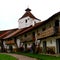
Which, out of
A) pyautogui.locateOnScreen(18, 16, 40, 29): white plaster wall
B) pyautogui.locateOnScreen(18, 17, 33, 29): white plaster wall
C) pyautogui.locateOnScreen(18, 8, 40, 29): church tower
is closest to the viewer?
pyautogui.locateOnScreen(18, 16, 40, 29): white plaster wall

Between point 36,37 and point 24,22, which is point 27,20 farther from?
point 36,37

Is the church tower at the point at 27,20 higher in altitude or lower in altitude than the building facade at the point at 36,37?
higher

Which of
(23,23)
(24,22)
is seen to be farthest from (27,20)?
(23,23)

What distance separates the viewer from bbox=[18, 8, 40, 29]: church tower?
195 feet

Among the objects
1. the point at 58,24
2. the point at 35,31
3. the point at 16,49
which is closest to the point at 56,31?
the point at 58,24

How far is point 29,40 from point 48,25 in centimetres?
951

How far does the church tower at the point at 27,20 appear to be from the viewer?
59500 millimetres

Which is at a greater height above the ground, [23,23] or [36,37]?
[23,23]

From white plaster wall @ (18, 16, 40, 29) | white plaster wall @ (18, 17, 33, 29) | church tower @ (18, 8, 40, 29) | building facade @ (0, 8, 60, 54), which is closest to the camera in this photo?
building facade @ (0, 8, 60, 54)

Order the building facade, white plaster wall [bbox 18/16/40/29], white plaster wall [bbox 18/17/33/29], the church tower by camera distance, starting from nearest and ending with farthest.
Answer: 1. the building facade
2. white plaster wall [bbox 18/16/40/29]
3. the church tower
4. white plaster wall [bbox 18/17/33/29]

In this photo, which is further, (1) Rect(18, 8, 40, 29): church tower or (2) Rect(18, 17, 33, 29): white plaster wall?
(2) Rect(18, 17, 33, 29): white plaster wall

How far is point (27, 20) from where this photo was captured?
60719 millimetres

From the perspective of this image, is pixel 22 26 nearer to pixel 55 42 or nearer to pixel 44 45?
pixel 44 45

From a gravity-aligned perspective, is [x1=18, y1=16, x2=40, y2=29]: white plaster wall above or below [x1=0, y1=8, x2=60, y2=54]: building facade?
above
